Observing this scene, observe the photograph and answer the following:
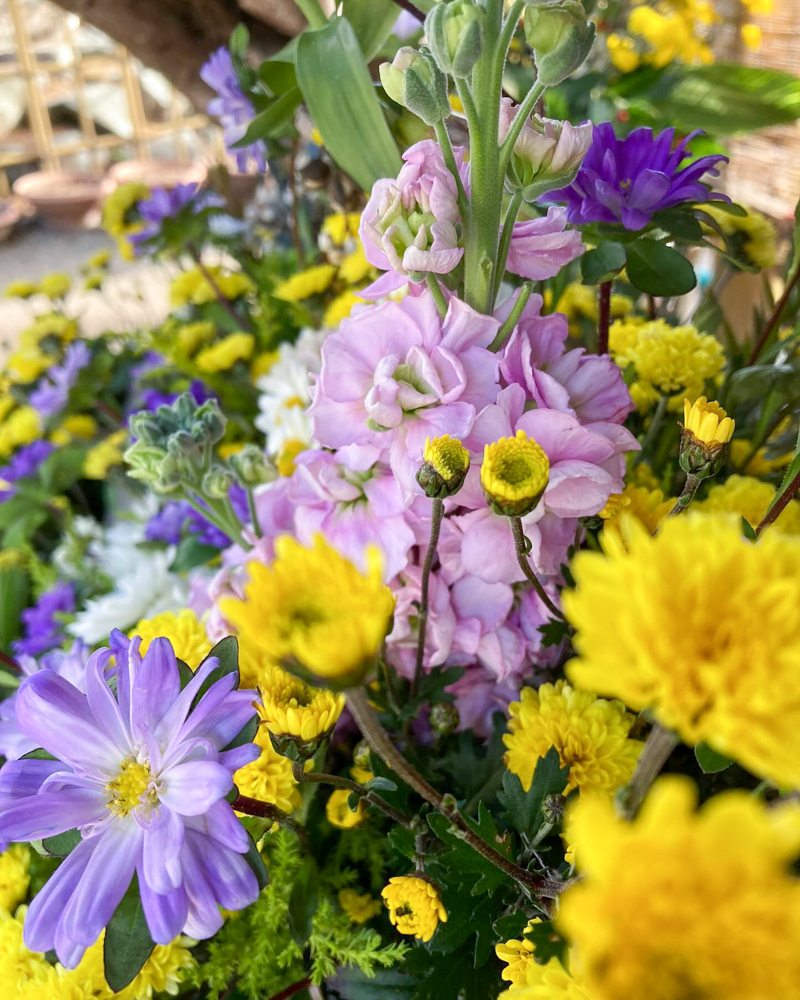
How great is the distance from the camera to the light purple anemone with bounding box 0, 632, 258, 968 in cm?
20

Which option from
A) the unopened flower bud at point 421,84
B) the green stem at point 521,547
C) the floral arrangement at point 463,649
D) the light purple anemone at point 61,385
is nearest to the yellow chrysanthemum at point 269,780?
the floral arrangement at point 463,649

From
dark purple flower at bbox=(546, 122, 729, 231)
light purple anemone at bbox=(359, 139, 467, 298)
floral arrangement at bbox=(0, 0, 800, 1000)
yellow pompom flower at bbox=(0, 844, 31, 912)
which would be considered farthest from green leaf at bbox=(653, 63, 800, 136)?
yellow pompom flower at bbox=(0, 844, 31, 912)

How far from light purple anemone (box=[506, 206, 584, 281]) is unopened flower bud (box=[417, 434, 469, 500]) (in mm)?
100

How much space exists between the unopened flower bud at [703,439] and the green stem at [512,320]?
73mm

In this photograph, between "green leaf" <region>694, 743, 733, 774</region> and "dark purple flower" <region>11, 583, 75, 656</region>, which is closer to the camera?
"green leaf" <region>694, 743, 733, 774</region>

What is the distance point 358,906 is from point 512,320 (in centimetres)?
26

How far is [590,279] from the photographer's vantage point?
304mm

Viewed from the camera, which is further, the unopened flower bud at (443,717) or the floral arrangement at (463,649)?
the unopened flower bud at (443,717)

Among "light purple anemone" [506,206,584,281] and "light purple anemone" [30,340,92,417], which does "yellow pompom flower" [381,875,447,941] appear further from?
"light purple anemone" [30,340,92,417]

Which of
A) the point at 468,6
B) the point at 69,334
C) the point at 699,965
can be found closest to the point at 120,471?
the point at 69,334

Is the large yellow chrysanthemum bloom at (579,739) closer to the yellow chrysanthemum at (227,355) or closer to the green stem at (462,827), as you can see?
the green stem at (462,827)

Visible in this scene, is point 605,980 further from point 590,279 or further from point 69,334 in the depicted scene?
point 69,334

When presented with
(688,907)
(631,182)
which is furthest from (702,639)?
(631,182)

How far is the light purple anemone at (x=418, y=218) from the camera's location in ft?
0.78
